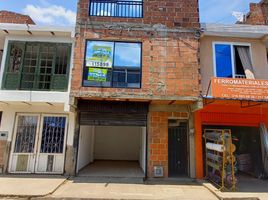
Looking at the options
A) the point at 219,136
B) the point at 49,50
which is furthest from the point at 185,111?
the point at 49,50

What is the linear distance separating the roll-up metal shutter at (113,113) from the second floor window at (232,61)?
12.8ft

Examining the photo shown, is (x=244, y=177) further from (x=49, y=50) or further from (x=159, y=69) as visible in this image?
(x=49, y=50)

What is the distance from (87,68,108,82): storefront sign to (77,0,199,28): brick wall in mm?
2358

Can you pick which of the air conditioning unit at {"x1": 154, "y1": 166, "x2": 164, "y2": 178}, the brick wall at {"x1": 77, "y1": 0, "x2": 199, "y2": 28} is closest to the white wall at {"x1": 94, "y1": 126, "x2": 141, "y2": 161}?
the air conditioning unit at {"x1": 154, "y1": 166, "x2": 164, "y2": 178}

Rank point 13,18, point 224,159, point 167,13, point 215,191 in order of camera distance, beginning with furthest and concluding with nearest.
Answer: point 13,18 → point 167,13 → point 224,159 → point 215,191

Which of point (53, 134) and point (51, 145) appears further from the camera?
point (53, 134)

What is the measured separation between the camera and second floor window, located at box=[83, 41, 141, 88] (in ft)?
27.2

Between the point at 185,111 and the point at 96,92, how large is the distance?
4.25 metres

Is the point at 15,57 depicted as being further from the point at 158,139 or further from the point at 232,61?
the point at 232,61

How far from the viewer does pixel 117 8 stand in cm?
909

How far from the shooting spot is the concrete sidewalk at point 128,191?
6293mm

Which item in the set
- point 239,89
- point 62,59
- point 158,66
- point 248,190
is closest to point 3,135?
point 62,59

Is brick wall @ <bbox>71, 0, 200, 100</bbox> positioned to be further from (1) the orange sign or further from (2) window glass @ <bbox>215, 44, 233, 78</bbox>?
(2) window glass @ <bbox>215, 44, 233, 78</bbox>

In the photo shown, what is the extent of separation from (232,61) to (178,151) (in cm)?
490
